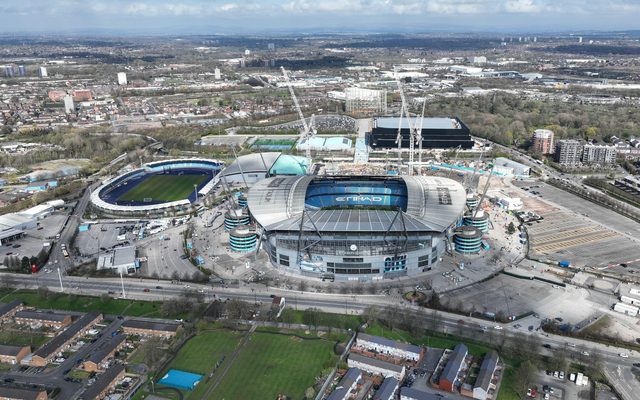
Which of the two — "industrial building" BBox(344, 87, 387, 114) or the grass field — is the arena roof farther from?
"industrial building" BBox(344, 87, 387, 114)

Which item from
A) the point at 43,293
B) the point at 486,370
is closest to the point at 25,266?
the point at 43,293

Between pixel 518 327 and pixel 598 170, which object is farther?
pixel 598 170

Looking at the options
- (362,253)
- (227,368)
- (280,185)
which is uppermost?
(280,185)

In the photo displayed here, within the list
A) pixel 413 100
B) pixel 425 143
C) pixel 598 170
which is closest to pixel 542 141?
pixel 598 170

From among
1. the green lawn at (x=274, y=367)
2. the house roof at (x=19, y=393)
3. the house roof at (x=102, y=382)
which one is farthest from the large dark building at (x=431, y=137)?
the house roof at (x=19, y=393)

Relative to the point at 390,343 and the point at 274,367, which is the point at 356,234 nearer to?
the point at 390,343

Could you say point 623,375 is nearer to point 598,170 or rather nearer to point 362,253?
point 362,253
